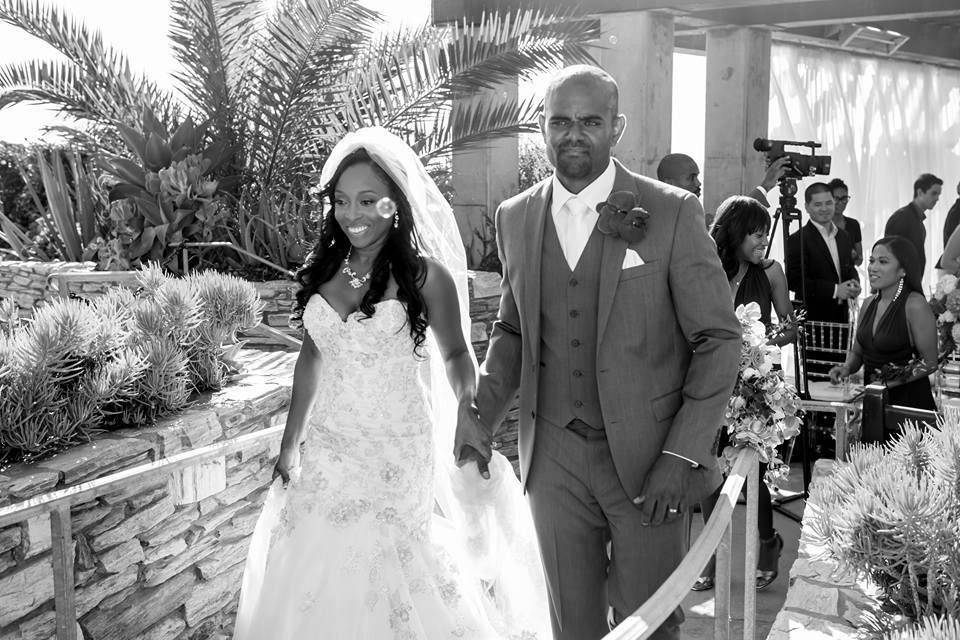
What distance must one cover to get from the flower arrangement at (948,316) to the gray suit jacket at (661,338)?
157 inches

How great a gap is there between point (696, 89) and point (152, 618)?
1429cm

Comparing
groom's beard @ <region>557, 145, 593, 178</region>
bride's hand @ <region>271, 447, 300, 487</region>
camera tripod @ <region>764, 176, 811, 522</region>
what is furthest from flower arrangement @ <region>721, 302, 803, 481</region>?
camera tripod @ <region>764, 176, 811, 522</region>

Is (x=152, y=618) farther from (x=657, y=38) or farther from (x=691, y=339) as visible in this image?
(x=657, y=38)

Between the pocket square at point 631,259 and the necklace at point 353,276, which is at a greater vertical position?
the pocket square at point 631,259

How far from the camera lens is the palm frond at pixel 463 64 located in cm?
859

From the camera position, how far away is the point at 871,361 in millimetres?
5922

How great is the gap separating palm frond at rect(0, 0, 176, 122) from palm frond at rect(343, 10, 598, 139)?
2056 mm

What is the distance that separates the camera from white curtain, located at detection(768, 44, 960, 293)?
13445mm

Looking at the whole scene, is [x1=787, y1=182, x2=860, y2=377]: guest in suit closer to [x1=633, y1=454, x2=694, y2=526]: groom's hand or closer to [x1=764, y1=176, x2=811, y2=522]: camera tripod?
[x1=764, y1=176, x2=811, y2=522]: camera tripod

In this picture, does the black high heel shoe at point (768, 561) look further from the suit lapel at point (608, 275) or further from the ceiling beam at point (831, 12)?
the ceiling beam at point (831, 12)

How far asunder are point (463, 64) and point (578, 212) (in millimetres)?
6056

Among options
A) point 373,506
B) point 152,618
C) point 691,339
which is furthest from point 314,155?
point 691,339

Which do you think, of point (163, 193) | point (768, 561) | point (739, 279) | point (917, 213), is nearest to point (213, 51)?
point (163, 193)

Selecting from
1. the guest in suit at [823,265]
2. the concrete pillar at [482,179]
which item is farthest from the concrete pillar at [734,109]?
the guest in suit at [823,265]
